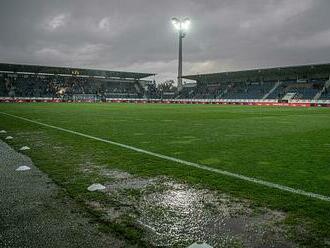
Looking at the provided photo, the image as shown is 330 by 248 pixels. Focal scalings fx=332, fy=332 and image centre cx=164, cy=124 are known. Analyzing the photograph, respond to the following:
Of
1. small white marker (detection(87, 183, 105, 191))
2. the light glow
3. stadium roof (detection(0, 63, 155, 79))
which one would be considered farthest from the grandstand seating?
small white marker (detection(87, 183, 105, 191))

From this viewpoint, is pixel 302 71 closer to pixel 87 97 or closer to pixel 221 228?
pixel 87 97

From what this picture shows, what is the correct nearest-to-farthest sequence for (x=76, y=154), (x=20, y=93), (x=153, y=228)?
(x=153, y=228), (x=76, y=154), (x=20, y=93)

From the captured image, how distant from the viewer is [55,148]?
Answer: 847cm

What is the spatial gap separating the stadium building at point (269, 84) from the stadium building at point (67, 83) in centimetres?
1577

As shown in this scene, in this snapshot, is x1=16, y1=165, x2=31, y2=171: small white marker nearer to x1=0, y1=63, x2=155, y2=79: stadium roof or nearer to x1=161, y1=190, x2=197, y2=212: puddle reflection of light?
x1=161, y1=190, x2=197, y2=212: puddle reflection of light

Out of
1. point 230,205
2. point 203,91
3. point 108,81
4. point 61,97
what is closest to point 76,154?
point 230,205

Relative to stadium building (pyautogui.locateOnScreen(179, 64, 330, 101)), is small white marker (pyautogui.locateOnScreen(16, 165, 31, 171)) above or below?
below

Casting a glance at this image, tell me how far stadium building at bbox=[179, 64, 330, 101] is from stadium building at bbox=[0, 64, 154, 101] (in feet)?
51.7

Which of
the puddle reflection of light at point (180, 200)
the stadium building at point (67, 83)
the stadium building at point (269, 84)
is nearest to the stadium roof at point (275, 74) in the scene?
the stadium building at point (269, 84)

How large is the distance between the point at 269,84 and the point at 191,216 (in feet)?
238

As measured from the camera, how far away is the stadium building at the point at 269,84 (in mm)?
61406

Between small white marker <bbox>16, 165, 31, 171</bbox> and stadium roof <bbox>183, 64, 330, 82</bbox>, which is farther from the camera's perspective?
stadium roof <bbox>183, 64, 330, 82</bbox>

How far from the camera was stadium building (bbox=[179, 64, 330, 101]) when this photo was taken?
61406mm

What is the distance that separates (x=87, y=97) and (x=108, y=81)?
1299cm
